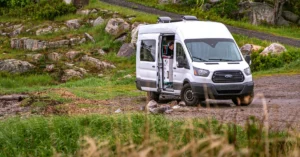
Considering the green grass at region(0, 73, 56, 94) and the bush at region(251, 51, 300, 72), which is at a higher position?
the bush at region(251, 51, 300, 72)

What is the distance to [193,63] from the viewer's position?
826 inches

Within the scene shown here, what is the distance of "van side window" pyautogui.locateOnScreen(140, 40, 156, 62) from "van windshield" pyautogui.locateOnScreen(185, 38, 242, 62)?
209 centimetres

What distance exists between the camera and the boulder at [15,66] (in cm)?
3425

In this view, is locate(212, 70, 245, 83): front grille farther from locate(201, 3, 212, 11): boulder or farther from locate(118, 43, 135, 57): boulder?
locate(201, 3, 212, 11): boulder

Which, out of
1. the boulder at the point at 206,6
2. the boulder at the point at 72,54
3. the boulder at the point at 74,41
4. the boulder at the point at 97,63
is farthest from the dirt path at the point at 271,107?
the boulder at the point at 206,6

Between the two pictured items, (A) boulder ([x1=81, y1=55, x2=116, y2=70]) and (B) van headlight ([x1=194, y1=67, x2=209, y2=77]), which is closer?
(B) van headlight ([x1=194, y1=67, x2=209, y2=77])

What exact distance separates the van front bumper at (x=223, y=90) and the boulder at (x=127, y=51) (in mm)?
16455

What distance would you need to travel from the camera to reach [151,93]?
2389 centimetres

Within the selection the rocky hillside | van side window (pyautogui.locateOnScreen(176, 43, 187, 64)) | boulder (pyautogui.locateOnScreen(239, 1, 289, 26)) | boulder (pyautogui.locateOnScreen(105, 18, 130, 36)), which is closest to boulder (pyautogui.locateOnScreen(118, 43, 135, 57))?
the rocky hillside

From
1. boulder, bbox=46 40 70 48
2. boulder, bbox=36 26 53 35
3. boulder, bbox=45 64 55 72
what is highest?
boulder, bbox=36 26 53 35

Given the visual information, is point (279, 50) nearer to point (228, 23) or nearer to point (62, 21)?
point (228, 23)

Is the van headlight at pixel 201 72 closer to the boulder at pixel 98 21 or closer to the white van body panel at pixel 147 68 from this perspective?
the white van body panel at pixel 147 68

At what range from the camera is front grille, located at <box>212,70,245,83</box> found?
20406mm

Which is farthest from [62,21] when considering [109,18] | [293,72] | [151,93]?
[151,93]
